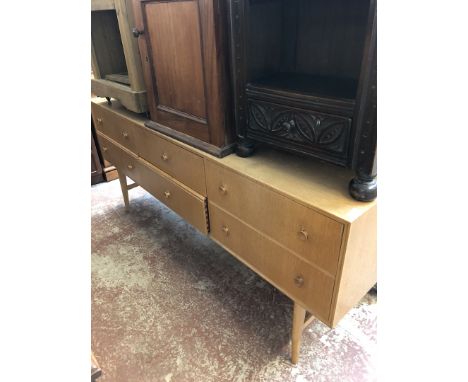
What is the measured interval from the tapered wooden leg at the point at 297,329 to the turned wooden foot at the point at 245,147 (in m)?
0.52

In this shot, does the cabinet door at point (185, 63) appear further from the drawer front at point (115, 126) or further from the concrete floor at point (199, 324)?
the concrete floor at point (199, 324)

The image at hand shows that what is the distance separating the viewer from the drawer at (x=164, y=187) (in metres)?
1.27

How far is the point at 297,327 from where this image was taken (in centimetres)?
Answer: 110

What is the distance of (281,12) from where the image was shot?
3.26 feet

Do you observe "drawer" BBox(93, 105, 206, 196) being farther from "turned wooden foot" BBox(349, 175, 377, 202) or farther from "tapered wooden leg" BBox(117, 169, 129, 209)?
"turned wooden foot" BBox(349, 175, 377, 202)

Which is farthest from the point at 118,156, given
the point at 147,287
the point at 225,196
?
the point at 225,196

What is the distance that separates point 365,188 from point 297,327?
60 cm

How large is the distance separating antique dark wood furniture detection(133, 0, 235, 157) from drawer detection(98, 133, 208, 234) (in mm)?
235

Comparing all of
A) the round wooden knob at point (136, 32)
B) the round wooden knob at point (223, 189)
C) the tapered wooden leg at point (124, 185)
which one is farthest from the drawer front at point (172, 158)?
the tapered wooden leg at point (124, 185)

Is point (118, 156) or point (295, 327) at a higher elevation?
point (118, 156)

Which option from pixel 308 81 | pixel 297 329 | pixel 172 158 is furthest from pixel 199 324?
pixel 308 81

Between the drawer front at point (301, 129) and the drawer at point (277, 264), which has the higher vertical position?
the drawer front at point (301, 129)
